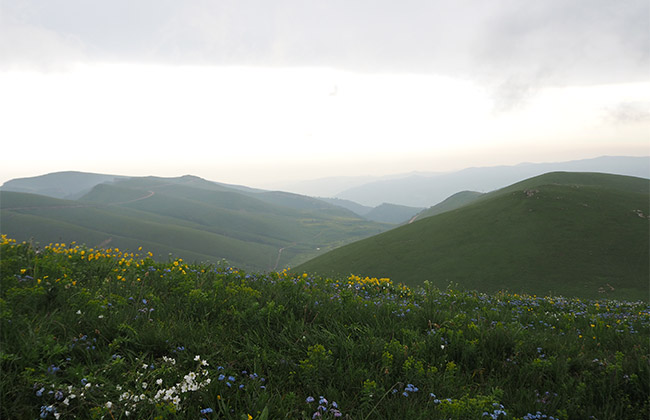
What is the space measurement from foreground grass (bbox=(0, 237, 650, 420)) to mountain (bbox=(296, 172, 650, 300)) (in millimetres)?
41095

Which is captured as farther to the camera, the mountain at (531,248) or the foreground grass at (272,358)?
the mountain at (531,248)

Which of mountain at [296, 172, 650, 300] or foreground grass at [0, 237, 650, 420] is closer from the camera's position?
foreground grass at [0, 237, 650, 420]

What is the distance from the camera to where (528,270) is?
149ft

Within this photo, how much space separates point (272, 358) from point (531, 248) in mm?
57904

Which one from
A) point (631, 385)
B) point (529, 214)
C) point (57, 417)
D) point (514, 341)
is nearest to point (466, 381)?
point (514, 341)

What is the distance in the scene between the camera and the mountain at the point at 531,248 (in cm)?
4150

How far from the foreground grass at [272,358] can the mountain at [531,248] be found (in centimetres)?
4109

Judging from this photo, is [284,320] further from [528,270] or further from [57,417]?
[528,270]

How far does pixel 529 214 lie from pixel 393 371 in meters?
70.1

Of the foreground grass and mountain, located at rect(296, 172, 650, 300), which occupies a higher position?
the foreground grass

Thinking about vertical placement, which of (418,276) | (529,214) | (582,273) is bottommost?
(418,276)

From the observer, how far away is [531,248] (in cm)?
5109

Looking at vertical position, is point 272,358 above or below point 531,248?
above

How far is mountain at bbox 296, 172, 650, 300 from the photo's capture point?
41500 mm
